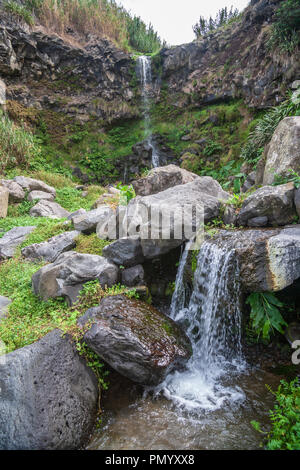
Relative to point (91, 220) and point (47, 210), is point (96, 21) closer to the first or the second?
point (47, 210)

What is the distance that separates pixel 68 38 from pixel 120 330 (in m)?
19.5

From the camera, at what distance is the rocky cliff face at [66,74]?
44.8 ft

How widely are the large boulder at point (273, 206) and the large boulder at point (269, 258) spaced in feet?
1.06

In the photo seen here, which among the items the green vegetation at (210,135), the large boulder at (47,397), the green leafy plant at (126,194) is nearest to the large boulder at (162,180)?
the green leafy plant at (126,194)

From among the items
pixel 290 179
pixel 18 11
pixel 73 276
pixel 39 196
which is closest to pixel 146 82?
pixel 18 11

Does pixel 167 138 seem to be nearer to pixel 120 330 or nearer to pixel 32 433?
pixel 120 330

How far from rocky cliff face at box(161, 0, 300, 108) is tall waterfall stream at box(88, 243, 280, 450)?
9.68 metres

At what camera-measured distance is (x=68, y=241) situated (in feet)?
17.4

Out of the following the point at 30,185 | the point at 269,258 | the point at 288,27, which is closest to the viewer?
the point at 269,258

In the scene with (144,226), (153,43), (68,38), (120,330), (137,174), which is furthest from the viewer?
(153,43)

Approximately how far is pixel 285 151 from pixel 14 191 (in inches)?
360

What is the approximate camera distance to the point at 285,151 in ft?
14.9

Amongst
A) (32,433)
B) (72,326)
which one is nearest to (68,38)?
(72,326)

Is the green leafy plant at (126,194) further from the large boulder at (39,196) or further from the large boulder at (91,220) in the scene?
the large boulder at (39,196)
